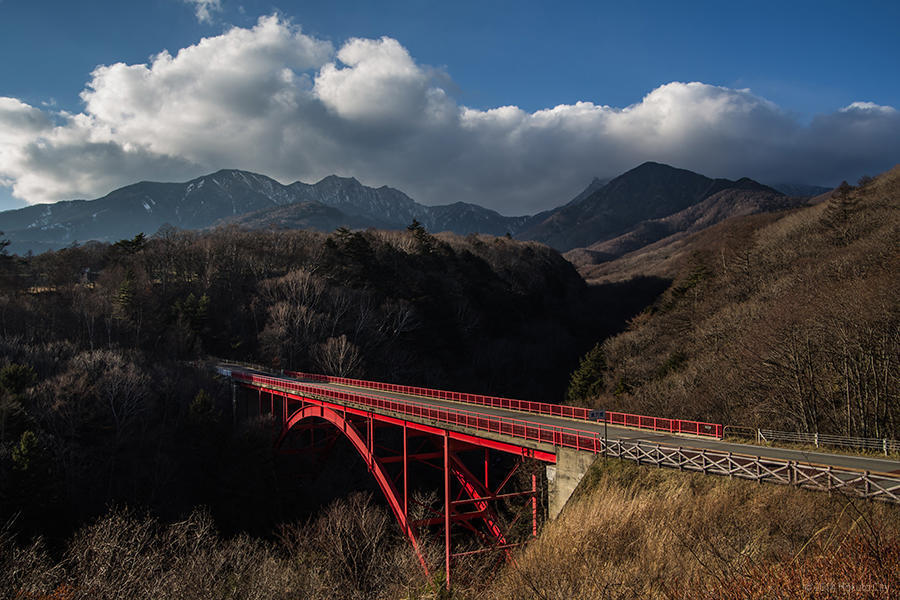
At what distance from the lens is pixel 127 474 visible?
34969mm

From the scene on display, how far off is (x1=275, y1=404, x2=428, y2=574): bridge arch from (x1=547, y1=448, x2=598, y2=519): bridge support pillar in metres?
5.97

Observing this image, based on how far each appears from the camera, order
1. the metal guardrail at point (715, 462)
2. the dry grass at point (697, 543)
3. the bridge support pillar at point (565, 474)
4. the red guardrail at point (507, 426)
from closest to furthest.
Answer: the dry grass at point (697, 543), the metal guardrail at point (715, 462), the bridge support pillar at point (565, 474), the red guardrail at point (507, 426)

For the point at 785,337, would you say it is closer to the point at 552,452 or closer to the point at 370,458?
the point at 552,452

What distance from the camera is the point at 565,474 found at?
51.6ft

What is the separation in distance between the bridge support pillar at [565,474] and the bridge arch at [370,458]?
5975 millimetres

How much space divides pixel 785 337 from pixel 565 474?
21.3 meters

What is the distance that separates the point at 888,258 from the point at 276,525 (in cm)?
4379

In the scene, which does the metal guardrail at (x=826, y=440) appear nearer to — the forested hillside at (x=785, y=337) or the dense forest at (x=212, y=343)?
the forested hillside at (x=785, y=337)

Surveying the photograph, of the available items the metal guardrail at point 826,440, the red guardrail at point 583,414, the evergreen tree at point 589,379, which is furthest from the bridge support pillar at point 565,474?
the evergreen tree at point 589,379

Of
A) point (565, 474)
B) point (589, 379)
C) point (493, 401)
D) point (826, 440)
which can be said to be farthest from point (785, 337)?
point (589, 379)

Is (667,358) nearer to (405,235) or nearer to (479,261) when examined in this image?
(479,261)

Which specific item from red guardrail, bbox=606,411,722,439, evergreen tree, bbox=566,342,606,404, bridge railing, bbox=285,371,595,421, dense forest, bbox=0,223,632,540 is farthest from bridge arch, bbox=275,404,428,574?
evergreen tree, bbox=566,342,606,404

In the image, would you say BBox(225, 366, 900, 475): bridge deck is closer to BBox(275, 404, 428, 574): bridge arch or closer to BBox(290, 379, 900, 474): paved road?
BBox(290, 379, 900, 474): paved road

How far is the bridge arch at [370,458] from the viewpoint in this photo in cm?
2077
